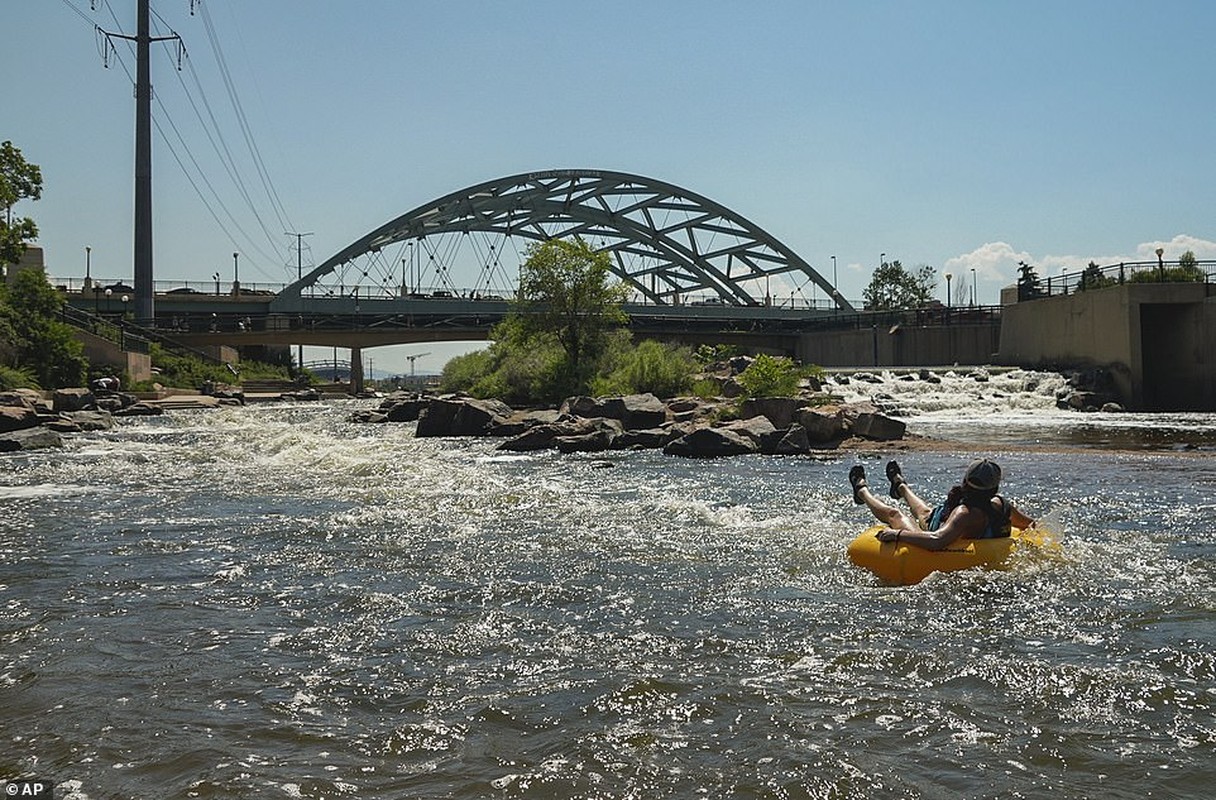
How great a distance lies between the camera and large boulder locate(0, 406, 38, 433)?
21078 mm

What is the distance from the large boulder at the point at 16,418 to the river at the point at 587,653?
33.5 ft

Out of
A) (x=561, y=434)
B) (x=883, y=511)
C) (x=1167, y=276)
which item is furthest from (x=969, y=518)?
(x=1167, y=276)

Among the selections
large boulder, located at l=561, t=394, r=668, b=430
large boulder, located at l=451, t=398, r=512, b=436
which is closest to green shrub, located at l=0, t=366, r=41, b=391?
large boulder, located at l=451, t=398, r=512, b=436

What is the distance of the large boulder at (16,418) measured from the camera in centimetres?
2108

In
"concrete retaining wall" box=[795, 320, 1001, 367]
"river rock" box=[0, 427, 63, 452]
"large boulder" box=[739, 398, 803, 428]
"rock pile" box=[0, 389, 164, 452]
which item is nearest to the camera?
"river rock" box=[0, 427, 63, 452]

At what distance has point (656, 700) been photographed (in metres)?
5.10

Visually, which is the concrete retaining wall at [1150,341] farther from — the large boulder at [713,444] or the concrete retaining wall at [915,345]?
the large boulder at [713,444]

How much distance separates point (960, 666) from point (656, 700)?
1803 millimetres

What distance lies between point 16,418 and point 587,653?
20.0 metres

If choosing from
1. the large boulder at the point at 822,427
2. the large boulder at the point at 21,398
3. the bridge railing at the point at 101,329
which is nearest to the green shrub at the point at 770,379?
the large boulder at the point at 822,427

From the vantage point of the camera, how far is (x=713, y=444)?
18.1 meters

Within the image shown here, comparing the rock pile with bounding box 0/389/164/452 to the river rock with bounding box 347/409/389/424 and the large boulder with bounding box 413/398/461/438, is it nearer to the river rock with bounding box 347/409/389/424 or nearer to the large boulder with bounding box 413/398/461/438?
the river rock with bounding box 347/409/389/424

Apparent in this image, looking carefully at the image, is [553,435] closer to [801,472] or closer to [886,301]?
[801,472]

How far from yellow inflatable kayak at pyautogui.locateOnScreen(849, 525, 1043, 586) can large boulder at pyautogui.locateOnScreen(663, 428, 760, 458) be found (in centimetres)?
1005
